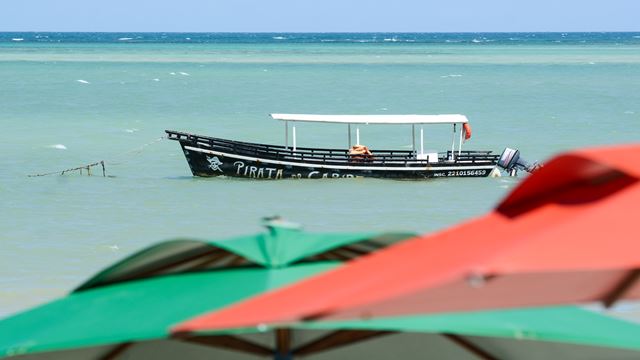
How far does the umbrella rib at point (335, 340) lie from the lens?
6316 mm

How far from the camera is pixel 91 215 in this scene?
22.6 metres

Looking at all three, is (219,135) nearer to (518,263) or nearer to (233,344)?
(233,344)

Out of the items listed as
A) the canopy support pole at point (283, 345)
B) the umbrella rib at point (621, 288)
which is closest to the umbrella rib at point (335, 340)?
the canopy support pole at point (283, 345)

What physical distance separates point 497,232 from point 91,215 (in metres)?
18.8

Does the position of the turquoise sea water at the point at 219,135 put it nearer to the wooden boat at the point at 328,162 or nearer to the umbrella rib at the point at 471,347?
A: the wooden boat at the point at 328,162

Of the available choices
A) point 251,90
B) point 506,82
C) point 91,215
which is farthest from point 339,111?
point 91,215

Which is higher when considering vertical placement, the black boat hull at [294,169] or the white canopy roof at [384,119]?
the white canopy roof at [384,119]

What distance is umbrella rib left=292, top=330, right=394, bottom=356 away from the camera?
632cm

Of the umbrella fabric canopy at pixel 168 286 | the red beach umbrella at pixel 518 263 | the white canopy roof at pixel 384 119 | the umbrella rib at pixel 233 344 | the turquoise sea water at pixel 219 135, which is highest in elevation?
the red beach umbrella at pixel 518 263

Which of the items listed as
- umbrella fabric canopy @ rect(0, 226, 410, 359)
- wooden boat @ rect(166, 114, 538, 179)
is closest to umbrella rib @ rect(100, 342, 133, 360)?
umbrella fabric canopy @ rect(0, 226, 410, 359)

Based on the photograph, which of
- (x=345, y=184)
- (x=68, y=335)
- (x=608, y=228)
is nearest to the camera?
(x=608, y=228)

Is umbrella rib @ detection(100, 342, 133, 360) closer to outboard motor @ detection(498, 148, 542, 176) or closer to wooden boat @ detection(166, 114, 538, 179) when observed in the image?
wooden boat @ detection(166, 114, 538, 179)

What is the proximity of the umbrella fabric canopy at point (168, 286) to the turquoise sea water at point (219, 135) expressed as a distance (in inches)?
323

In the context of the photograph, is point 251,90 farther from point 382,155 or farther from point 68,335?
point 68,335
